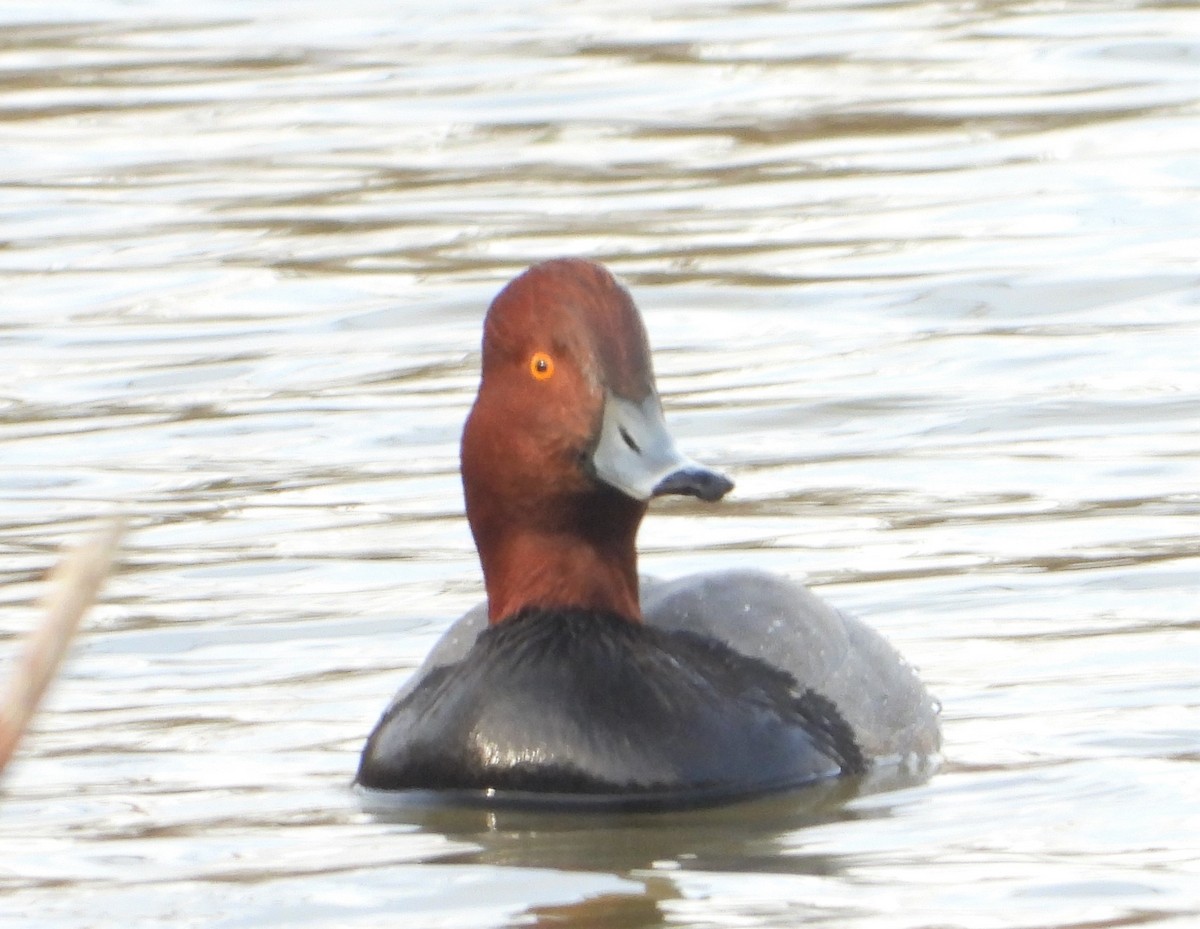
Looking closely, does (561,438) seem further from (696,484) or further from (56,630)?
(56,630)

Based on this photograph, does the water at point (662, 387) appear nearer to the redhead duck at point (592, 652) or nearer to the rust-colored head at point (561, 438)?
the redhead duck at point (592, 652)

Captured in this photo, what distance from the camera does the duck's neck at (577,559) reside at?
20.8ft

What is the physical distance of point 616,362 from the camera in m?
6.24

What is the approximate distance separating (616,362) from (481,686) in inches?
28.3

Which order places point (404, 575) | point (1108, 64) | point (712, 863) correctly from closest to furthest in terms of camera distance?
point (712, 863), point (404, 575), point (1108, 64)

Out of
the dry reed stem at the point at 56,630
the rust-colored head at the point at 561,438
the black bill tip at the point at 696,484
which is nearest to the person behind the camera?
the dry reed stem at the point at 56,630

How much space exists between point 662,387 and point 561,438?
469 cm

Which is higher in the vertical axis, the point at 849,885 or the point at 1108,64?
the point at 1108,64

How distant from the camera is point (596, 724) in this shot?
6070 mm

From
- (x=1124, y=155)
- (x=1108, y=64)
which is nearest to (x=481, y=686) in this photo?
(x=1124, y=155)

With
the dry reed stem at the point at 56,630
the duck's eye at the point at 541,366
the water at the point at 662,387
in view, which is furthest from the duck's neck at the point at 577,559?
the dry reed stem at the point at 56,630

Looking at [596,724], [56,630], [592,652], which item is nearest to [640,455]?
[592,652]

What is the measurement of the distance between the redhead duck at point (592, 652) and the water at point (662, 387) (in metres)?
0.12

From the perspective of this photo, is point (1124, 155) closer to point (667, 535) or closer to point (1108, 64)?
point (1108, 64)
